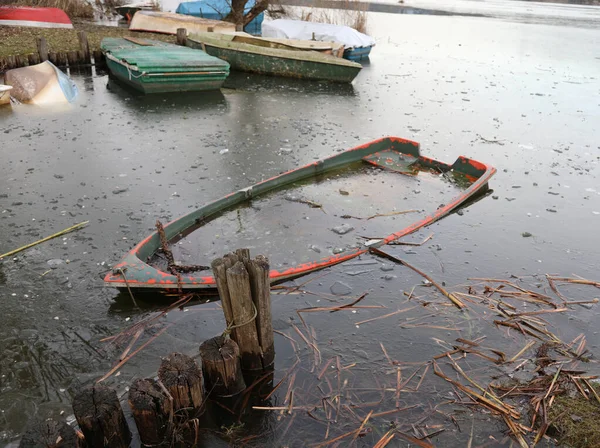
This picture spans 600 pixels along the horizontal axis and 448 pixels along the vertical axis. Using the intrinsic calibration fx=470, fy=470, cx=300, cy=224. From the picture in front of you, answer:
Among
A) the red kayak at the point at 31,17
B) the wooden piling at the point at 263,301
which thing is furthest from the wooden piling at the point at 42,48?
the wooden piling at the point at 263,301

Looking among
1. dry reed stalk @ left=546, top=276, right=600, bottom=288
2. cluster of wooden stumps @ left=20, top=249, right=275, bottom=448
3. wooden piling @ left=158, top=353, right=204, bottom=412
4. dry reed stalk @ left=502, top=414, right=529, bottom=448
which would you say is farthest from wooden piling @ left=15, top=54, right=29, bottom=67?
dry reed stalk @ left=502, top=414, right=529, bottom=448

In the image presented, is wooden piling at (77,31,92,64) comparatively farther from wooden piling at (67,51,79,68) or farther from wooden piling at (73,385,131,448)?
wooden piling at (73,385,131,448)

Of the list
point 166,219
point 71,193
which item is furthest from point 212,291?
point 71,193

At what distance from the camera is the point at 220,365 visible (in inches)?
143

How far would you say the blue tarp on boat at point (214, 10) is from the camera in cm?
2242

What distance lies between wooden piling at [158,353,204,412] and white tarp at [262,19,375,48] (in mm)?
17628

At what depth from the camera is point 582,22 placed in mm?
41188

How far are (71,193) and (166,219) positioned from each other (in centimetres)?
177

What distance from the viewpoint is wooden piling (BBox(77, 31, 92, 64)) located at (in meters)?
15.6

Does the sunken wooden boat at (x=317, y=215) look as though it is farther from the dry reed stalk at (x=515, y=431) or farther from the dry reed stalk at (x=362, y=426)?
the dry reed stalk at (x=515, y=431)

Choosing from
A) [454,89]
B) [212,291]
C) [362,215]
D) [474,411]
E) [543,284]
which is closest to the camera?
[474,411]

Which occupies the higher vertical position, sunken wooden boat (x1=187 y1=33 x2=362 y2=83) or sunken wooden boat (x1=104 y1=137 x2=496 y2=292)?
sunken wooden boat (x1=187 y1=33 x2=362 y2=83)

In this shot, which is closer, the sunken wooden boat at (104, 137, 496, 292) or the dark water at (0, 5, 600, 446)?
the dark water at (0, 5, 600, 446)

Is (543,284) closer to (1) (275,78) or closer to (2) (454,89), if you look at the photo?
(2) (454,89)
